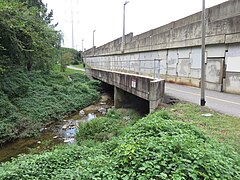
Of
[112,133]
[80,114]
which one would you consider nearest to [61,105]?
[80,114]

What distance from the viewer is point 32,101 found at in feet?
46.2

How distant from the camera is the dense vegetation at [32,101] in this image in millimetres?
10750

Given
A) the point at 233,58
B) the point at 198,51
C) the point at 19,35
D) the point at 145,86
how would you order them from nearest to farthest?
1. the point at 145,86
2. the point at 233,58
3. the point at 198,51
4. the point at 19,35

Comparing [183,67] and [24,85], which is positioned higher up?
[183,67]

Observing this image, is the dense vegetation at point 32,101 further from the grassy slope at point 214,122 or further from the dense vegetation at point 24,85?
the grassy slope at point 214,122

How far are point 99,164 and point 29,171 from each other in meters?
1.88

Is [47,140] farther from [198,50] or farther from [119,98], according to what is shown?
[198,50]

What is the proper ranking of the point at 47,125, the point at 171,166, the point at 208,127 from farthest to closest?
→ the point at 47,125, the point at 208,127, the point at 171,166

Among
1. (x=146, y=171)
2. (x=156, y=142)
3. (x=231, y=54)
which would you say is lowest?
(x=146, y=171)

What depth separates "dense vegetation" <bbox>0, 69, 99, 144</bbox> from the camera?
10750 millimetres

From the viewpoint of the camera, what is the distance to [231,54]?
10.0 meters

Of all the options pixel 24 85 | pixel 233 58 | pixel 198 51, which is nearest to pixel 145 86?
pixel 233 58

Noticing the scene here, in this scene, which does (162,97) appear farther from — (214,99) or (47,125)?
(47,125)

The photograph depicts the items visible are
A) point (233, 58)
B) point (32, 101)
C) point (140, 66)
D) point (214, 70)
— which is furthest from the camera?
point (140, 66)
